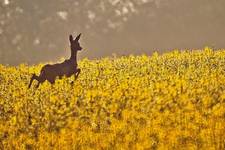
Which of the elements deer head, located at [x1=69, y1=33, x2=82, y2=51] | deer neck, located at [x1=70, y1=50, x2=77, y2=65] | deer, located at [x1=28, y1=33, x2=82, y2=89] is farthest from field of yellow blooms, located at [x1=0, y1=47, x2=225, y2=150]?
deer head, located at [x1=69, y1=33, x2=82, y2=51]

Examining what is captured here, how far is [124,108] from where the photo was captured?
48.5 feet

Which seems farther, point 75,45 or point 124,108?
point 75,45

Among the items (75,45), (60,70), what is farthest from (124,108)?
(75,45)

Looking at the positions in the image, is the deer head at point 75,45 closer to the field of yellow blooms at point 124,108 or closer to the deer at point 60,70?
the deer at point 60,70

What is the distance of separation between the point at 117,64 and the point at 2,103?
6.47 metres

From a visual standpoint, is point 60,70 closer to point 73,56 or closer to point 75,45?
point 73,56

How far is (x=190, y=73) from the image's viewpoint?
57.2 ft

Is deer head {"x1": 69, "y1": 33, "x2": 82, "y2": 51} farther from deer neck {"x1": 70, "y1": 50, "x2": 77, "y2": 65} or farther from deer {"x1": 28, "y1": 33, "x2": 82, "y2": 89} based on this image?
deer neck {"x1": 70, "y1": 50, "x2": 77, "y2": 65}

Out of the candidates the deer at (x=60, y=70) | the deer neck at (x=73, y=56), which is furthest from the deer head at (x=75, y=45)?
the deer neck at (x=73, y=56)

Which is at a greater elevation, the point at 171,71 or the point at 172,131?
the point at 171,71

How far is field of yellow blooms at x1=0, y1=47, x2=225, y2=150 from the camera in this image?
1140 centimetres

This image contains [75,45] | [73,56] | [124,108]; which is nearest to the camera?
[124,108]

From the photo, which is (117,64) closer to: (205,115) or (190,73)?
(190,73)

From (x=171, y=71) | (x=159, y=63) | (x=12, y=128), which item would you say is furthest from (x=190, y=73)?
(x=12, y=128)
